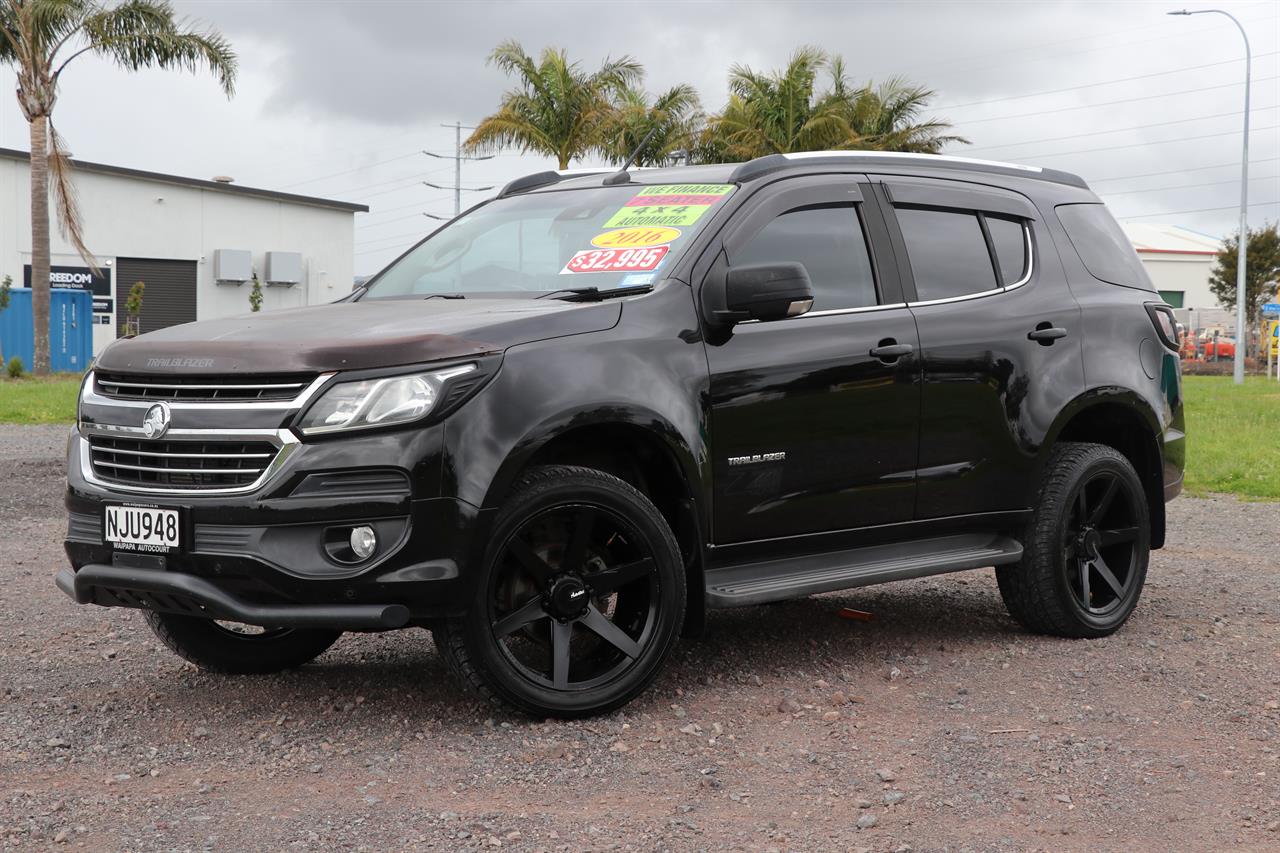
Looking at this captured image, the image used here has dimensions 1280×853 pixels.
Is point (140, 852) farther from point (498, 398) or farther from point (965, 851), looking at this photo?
point (965, 851)

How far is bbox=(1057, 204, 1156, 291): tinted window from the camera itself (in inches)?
260

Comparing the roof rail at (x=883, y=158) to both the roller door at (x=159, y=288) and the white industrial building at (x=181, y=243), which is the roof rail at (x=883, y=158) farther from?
the roller door at (x=159, y=288)

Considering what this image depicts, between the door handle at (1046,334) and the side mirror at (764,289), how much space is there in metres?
1.45

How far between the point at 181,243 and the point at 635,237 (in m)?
44.4

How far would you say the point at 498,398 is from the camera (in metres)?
4.51

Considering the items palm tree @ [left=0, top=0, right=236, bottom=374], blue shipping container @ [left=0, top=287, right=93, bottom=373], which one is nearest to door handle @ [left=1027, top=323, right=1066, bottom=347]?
palm tree @ [left=0, top=0, right=236, bottom=374]

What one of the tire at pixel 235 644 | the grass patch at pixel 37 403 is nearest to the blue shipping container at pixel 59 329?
the grass patch at pixel 37 403

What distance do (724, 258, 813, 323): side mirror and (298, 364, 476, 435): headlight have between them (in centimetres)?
113

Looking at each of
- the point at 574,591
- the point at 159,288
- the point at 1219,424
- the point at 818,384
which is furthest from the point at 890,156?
the point at 159,288

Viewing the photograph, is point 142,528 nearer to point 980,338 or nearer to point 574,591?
point 574,591

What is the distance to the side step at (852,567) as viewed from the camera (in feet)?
16.9

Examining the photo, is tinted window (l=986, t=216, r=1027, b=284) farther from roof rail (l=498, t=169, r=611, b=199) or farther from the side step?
roof rail (l=498, t=169, r=611, b=199)

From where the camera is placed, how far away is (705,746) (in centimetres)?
461

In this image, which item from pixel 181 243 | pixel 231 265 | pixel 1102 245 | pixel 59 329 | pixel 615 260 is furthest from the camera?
pixel 231 265
